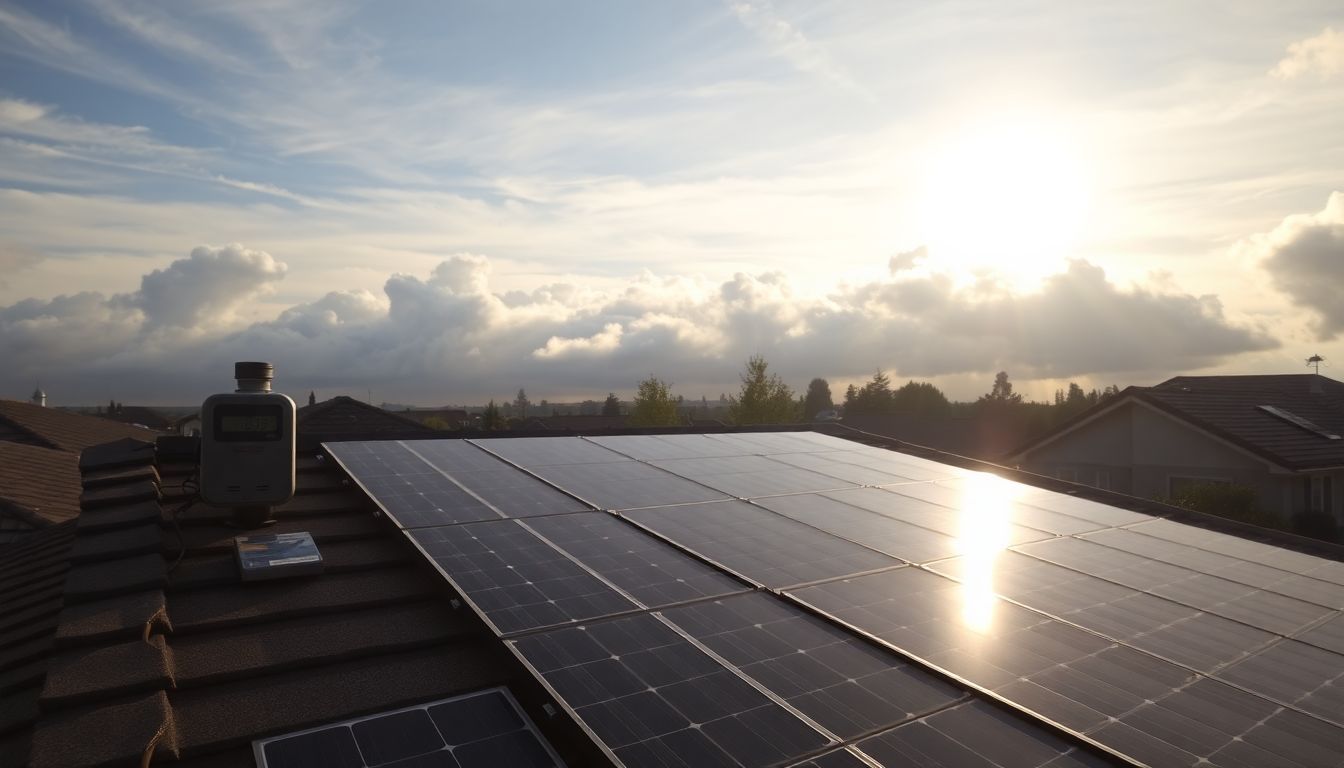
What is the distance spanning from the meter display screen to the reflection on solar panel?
442cm

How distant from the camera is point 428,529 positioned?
8000mm

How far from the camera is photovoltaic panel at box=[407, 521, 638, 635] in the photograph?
618 centimetres

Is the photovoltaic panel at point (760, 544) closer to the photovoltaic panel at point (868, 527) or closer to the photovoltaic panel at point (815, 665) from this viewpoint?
the photovoltaic panel at point (868, 527)

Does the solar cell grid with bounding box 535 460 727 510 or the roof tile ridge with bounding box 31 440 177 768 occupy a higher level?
the solar cell grid with bounding box 535 460 727 510

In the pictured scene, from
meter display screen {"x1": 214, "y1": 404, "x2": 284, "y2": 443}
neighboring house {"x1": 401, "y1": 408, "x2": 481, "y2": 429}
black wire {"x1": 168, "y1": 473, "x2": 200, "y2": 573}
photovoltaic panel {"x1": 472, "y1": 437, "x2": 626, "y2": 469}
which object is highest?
meter display screen {"x1": 214, "y1": 404, "x2": 284, "y2": 443}

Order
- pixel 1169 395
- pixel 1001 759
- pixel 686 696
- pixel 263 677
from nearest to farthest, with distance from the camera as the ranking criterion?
pixel 1001 759, pixel 686 696, pixel 263 677, pixel 1169 395

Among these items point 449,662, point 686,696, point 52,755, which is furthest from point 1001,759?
point 52,755

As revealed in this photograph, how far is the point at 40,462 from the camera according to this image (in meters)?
26.6

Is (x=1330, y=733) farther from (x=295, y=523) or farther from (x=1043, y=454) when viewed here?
(x=1043, y=454)

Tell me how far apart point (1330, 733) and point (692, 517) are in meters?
5.95

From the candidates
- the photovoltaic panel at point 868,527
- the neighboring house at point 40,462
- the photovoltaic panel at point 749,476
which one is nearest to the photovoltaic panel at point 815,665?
the photovoltaic panel at point 868,527

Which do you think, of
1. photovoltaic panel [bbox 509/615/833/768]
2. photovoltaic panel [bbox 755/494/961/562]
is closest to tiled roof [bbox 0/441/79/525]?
photovoltaic panel [bbox 755/494/961/562]

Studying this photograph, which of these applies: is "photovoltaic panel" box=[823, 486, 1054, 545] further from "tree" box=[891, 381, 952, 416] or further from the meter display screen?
"tree" box=[891, 381, 952, 416]

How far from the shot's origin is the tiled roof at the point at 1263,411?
28250mm
